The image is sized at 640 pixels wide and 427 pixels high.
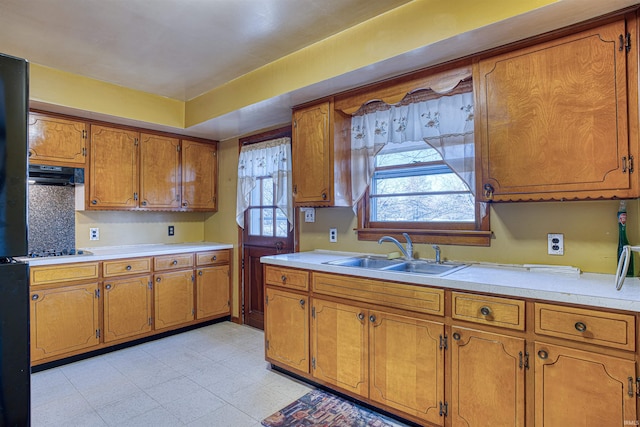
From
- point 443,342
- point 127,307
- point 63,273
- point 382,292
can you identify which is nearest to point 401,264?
point 382,292

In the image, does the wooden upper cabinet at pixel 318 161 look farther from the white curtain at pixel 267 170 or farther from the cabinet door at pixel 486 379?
the cabinet door at pixel 486 379

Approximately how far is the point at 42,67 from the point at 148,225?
1802 millimetres

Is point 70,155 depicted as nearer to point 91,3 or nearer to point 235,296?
point 91,3

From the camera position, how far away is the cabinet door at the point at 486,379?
1.62m

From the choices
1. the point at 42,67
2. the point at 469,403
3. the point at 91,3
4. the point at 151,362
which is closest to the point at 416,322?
the point at 469,403

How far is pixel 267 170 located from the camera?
357cm

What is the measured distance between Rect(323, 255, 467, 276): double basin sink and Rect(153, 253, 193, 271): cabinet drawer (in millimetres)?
1910

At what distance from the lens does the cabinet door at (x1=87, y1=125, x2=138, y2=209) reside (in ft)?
10.8

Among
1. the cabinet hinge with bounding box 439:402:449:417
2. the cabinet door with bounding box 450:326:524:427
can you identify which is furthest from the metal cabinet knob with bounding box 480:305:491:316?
the cabinet hinge with bounding box 439:402:449:417

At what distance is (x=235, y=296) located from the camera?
4.05m

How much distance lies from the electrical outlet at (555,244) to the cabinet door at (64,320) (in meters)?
3.51

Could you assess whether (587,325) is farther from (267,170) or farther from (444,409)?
(267,170)

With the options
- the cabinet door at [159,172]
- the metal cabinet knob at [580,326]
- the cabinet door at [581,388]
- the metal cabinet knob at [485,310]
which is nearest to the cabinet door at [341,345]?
the metal cabinet knob at [485,310]

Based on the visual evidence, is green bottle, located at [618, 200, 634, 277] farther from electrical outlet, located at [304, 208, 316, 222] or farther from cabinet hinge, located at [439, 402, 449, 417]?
electrical outlet, located at [304, 208, 316, 222]
